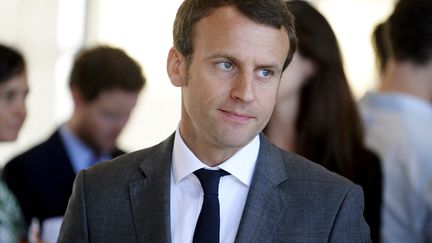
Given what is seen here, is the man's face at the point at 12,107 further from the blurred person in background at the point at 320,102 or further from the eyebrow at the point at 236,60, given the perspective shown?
the eyebrow at the point at 236,60

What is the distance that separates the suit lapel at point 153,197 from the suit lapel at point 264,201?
0.56 feet

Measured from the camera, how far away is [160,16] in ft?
23.9

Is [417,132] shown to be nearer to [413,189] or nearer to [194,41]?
[413,189]

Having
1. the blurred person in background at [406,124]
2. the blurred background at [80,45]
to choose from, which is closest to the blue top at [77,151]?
the blurred person in background at [406,124]

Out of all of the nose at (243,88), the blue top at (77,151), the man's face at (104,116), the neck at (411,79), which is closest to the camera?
the nose at (243,88)

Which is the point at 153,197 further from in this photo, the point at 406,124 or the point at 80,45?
the point at 80,45

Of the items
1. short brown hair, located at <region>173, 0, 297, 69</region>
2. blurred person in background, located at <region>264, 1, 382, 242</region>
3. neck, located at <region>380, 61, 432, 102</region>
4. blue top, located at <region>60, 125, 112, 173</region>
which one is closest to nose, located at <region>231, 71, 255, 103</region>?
short brown hair, located at <region>173, 0, 297, 69</region>

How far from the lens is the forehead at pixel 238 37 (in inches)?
69.2

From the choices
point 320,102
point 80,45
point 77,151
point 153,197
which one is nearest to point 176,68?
point 153,197

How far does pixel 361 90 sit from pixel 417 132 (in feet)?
17.6

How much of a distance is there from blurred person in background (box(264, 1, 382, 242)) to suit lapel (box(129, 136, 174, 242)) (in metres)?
0.99

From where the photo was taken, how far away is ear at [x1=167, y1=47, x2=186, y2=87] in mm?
1893

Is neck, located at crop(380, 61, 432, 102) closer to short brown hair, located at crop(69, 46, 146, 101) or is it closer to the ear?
short brown hair, located at crop(69, 46, 146, 101)

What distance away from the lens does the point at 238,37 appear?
1.76m
